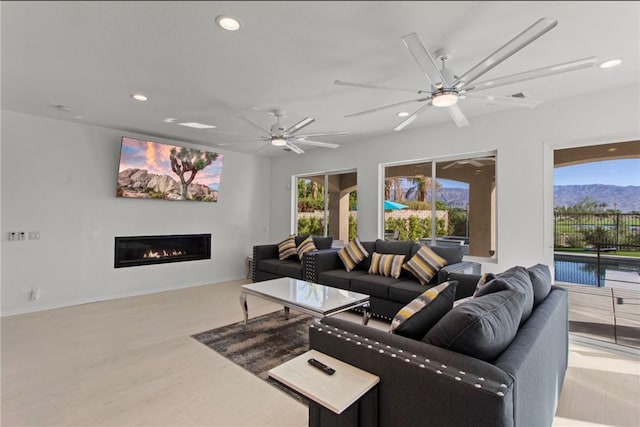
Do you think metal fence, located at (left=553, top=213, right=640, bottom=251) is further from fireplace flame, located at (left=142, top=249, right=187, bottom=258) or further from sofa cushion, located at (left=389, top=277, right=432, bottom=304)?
fireplace flame, located at (left=142, top=249, right=187, bottom=258)

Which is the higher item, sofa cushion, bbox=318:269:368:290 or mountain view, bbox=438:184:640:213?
mountain view, bbox=438:184:640:213

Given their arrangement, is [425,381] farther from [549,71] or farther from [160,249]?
[160,249]

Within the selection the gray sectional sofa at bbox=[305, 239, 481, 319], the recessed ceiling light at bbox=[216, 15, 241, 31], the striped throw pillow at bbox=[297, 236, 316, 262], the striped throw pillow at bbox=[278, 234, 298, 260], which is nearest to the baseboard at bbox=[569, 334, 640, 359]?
the gray sectional sofa at bbox=[305, 239, 481, 319]

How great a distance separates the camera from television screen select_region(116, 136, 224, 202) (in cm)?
479

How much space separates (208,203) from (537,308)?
216 inches

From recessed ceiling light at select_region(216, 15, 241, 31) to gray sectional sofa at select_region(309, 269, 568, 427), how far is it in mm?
2046

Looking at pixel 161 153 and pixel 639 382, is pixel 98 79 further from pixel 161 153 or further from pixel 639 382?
pixel 639 382

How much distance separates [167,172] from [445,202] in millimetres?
4617

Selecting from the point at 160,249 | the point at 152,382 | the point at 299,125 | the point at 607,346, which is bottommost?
the point at 152,382

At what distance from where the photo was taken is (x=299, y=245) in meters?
5.41

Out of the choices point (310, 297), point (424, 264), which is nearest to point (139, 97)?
point (310, 297)

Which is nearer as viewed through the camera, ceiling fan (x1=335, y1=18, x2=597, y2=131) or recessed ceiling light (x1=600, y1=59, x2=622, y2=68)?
ceiling fan (x1=335, y1=18, x2=597, y2=131)

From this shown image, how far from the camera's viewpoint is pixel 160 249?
5.41 metres

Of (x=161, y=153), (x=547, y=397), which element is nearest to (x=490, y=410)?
(x=547, y=397)
